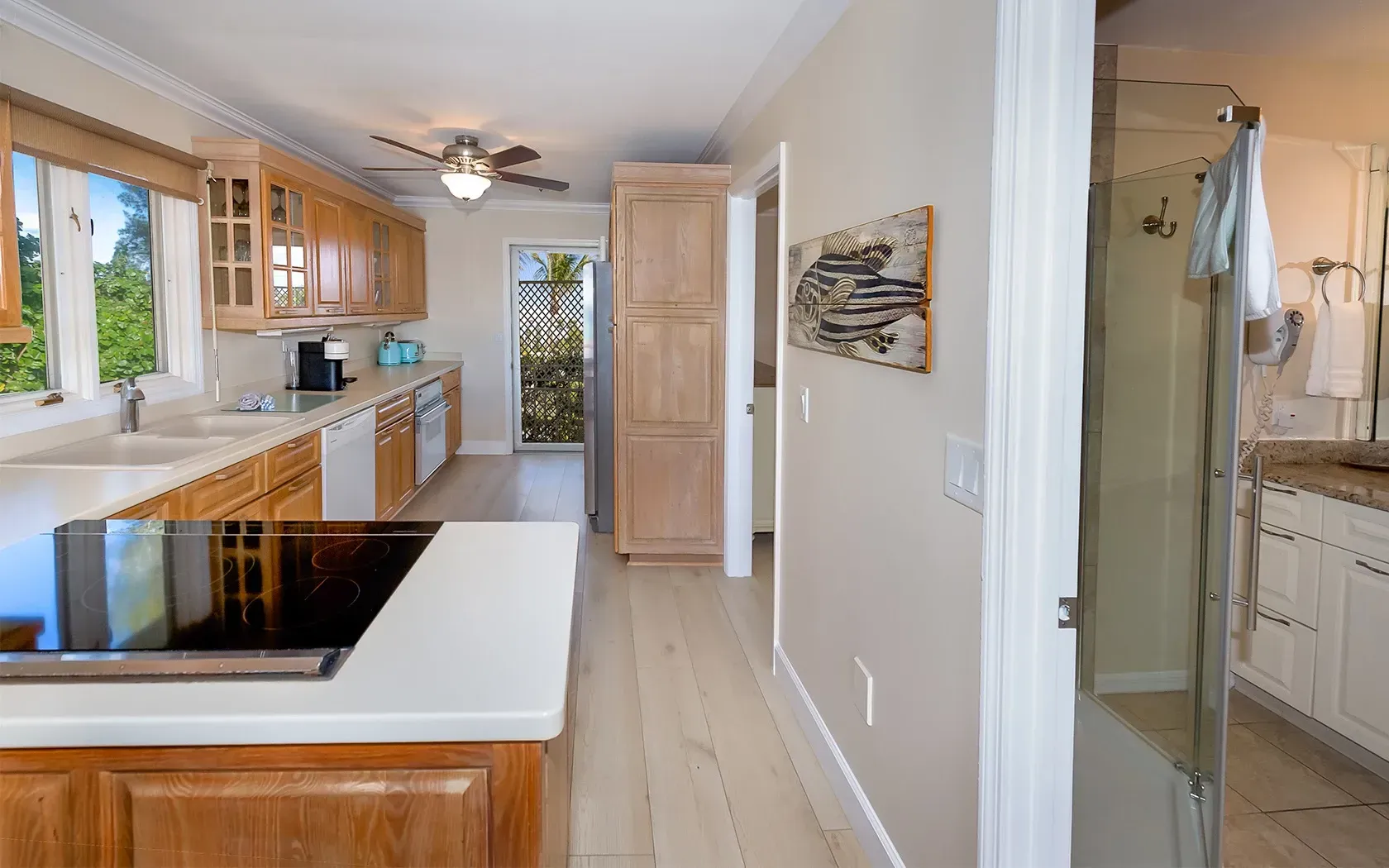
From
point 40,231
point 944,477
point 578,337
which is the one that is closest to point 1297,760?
point 944,477

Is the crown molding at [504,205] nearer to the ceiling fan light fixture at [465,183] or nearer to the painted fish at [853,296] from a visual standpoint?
the ceiling fan light fixture at [465,183]

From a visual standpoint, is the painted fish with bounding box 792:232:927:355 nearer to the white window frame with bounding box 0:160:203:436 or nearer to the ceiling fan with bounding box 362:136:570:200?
the ceiling fan with bounding box 362:136:570:200

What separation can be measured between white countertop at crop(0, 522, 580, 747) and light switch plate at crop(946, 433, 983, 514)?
0.85m

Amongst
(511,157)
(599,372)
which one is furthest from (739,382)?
(511,157)

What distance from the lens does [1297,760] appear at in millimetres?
2742

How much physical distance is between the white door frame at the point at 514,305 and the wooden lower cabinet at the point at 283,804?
7.18m

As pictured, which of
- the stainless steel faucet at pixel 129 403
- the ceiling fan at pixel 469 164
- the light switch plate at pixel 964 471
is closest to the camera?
the light switch plate at pixel 964 471

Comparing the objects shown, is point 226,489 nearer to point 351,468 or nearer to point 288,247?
point 351,468

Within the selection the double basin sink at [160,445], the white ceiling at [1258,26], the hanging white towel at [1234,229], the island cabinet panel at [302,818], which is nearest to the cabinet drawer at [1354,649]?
the hanging white towel at [1234,229]

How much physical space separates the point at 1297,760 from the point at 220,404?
187 inches

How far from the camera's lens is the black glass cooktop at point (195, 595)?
1136mm

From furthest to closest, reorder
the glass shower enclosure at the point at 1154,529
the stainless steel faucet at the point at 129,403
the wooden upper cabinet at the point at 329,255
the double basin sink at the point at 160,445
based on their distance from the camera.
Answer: the wooden upper cabinet at the point at 329,255 < the stainless steel faucet at the point at 129,403 < the double basin sink at the point at 160,445 < the glass shower enclosure at the point at 1154,529

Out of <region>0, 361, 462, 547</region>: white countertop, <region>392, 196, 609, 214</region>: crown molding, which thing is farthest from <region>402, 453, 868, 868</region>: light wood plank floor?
<region>392, 196, 609, 214</region>: crown molding

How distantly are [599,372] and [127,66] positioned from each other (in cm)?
288
